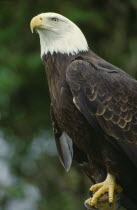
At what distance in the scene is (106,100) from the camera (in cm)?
816

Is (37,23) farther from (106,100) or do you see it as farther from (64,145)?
(64,145)

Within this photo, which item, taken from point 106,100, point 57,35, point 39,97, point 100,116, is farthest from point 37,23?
point 39,97

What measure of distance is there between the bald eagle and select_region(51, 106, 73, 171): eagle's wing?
5.5 inches

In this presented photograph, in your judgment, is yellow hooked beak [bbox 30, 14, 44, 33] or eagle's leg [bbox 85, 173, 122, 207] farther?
yellow hooked beak [bbox 30, 14, 44, 33]

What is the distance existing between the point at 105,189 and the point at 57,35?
5.32 ft

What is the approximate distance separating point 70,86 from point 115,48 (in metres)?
5.20

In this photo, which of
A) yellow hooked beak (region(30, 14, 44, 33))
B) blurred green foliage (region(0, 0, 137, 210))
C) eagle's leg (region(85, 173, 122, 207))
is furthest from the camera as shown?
blurred green foliage (region(0, 0, 137, 210))

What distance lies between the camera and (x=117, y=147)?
8.14 metres

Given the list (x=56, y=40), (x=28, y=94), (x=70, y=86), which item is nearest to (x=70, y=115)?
(x=70, y=86)

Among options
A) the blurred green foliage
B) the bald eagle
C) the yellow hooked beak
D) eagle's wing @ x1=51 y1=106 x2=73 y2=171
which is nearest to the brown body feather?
the bald eagle

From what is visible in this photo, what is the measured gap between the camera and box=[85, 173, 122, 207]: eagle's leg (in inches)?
317

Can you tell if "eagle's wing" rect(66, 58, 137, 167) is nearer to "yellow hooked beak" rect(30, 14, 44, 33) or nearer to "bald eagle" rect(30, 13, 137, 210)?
"bald eagle" rect(30, 13, 137, 210)

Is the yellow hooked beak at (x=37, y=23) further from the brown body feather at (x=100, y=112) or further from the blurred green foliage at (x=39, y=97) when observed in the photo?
the blurred green foliage at (x=39, y=97)

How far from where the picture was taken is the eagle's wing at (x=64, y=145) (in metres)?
8.59
